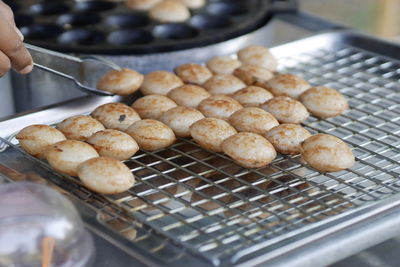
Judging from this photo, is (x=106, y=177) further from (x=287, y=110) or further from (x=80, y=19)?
(x=80, y=19)

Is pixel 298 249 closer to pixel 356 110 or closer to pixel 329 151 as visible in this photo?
pixel 329 151

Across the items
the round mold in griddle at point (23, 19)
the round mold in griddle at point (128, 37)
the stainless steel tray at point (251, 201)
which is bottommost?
the stainless steel tray at point (251, 201)

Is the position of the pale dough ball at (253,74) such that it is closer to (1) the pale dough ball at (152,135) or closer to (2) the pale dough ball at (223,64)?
(2) the pale dough ball at (223,64)

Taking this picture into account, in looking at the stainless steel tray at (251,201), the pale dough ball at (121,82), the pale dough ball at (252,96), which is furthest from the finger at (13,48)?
the pale dough ball at (252,96)

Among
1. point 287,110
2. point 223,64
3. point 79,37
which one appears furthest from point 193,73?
point 79,37

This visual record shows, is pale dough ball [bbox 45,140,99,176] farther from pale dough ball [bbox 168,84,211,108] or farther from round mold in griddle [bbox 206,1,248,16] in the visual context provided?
round mold in griddle [bbox 206,1,248,16]

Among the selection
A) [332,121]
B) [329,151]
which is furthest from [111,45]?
[329,151]

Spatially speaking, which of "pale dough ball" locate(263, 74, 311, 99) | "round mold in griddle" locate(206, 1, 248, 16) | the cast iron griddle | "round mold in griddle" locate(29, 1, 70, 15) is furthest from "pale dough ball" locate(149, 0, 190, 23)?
"pale dough ball" locate(263, 74, 311, 99)
